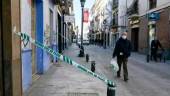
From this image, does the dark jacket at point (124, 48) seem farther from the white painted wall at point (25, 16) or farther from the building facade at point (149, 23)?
the building facade at point (149, 23)

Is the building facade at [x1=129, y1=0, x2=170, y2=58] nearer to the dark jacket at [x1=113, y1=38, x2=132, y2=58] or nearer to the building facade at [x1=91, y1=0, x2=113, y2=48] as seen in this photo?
the dark jacket at [x1=113, y1=38, x2=132, y2=58]

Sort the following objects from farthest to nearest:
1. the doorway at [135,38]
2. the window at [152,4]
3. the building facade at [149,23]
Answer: the doorway at [135,38]
the window at [152,4]
the building facade at [149,23]

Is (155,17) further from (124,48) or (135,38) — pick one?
(124,48)

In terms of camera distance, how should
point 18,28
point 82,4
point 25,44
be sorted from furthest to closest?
point 82,4
point 25,44
point 18,28

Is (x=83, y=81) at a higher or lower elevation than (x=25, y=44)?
lower

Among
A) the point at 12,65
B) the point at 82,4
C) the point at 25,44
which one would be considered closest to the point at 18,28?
the point at 12,65

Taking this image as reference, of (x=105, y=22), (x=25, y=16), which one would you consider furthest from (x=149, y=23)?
(x=105, y=22)

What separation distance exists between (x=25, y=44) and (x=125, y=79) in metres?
4.53

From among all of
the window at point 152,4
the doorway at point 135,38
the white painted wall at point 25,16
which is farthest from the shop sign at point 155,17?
the white painted wall at point 25,16

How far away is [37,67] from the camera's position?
43.2 ft

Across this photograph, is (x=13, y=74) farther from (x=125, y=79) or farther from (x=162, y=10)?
(x=162, y=10)

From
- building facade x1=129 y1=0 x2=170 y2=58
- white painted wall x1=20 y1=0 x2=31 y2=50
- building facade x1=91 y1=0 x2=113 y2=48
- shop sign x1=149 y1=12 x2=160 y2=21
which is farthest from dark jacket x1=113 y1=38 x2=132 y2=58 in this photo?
building facade x1=91 y1=0 x2=113 y2=48

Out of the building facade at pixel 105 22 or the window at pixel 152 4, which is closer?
the window at pixel 152 4

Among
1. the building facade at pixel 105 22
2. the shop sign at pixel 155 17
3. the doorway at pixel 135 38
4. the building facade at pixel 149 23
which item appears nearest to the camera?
the building facade at pixel 149 23
